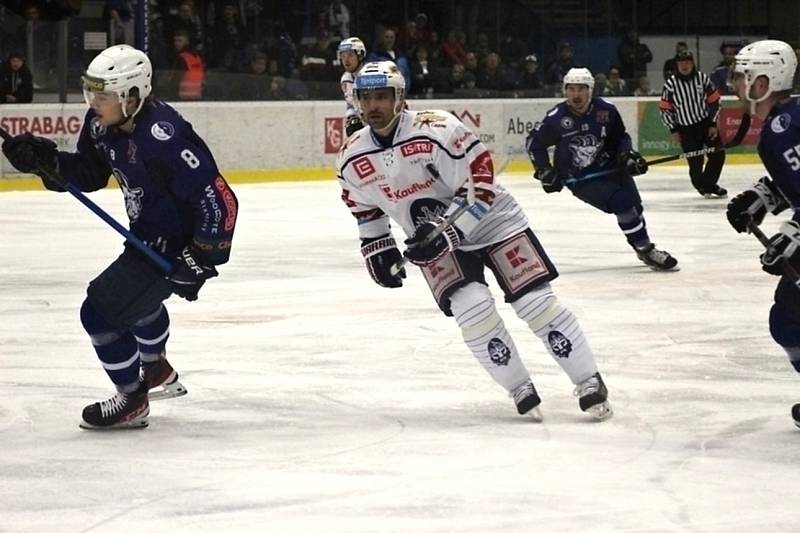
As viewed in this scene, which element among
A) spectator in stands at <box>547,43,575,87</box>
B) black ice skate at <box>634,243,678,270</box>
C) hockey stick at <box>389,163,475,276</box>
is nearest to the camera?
hockey stick at <box>389,163,475,276</box>

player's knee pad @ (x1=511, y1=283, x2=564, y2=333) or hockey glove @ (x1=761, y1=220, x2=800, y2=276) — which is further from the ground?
hockey glove @ (x1=761, y1=220, x2=800, y2=276)

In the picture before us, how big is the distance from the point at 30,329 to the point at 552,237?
4.30 m

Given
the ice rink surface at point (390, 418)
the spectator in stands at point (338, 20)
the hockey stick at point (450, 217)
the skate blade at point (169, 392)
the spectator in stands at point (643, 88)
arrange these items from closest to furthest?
the ice rink surface at point (390, 418)
the hockey stick at point (450, 217)
the skate blade at point (169, 392)
the spectator in stands at point (338, 20)
the spectator in stands at point (643, 88)

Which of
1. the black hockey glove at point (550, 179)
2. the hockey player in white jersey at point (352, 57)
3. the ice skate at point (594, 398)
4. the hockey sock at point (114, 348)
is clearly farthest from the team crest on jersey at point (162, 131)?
the hockey player in white jersey at point (352, 57)

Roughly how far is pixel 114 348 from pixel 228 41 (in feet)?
33.7

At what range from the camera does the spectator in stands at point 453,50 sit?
15680 millimetres

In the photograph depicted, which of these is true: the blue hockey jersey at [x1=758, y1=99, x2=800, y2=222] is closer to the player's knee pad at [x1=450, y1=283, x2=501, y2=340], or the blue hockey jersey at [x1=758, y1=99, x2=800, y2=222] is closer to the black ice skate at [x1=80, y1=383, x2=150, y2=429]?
the player's knee pad at [x1=450, y1=283, x2=501, y2=340]

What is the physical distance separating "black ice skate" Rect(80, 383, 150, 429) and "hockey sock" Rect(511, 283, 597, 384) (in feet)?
3.63

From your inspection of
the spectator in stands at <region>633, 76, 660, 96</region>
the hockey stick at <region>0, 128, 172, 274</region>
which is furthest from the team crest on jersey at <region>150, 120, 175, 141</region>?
the spectator in stands at <region>633, 76, 660, 96</region>

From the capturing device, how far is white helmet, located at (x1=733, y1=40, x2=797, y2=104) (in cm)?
439

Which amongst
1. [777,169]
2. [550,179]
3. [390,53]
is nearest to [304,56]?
[390,53]

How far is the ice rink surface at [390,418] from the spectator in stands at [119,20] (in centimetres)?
530

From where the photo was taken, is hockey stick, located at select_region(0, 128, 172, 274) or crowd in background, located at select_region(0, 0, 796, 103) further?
crowd in background, located at select_region(0, 0, 796, 103)

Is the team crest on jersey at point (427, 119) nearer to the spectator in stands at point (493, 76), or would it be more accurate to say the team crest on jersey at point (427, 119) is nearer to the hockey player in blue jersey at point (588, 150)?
the hockey player in blue jersey at point (588, 150)
